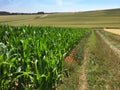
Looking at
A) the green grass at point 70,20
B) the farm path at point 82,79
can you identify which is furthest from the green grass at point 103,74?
the green grass at point 70,20

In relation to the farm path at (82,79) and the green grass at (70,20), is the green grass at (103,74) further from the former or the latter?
the green grass at (70,20)

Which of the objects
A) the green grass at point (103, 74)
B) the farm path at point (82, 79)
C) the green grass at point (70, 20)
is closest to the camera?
the farm path at point (82, 79)

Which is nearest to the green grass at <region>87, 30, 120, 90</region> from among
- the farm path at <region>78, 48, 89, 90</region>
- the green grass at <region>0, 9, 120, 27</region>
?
the farm path at <region>78, 48, 89, 90</region>

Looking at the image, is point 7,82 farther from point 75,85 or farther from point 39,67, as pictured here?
point 75,85

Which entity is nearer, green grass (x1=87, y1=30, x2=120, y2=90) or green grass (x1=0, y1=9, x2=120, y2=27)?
green grass (x1=87, y1=30, x2=120, y2=90)

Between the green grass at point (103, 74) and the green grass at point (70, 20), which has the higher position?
the green grass at point (103, 74)

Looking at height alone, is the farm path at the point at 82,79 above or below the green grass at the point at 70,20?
above

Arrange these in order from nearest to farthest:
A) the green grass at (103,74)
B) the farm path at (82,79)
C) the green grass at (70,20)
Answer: the farm path at (82,79) < the green grass at (103,74) < the green grass at (70,20)

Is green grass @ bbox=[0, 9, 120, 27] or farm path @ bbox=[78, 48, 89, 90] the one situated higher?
farm path @ bbox=[78, 48, 89, 90]

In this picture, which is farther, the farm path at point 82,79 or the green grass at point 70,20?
the green grass at point 70,20

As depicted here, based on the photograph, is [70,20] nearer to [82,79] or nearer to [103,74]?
[103,74]

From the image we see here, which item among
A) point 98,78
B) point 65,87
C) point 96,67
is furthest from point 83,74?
point 65,87

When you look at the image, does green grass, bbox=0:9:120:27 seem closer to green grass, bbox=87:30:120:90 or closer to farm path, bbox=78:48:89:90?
green grass, bbox=87:30:120:90

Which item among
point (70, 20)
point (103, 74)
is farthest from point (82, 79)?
point (70, 20)
